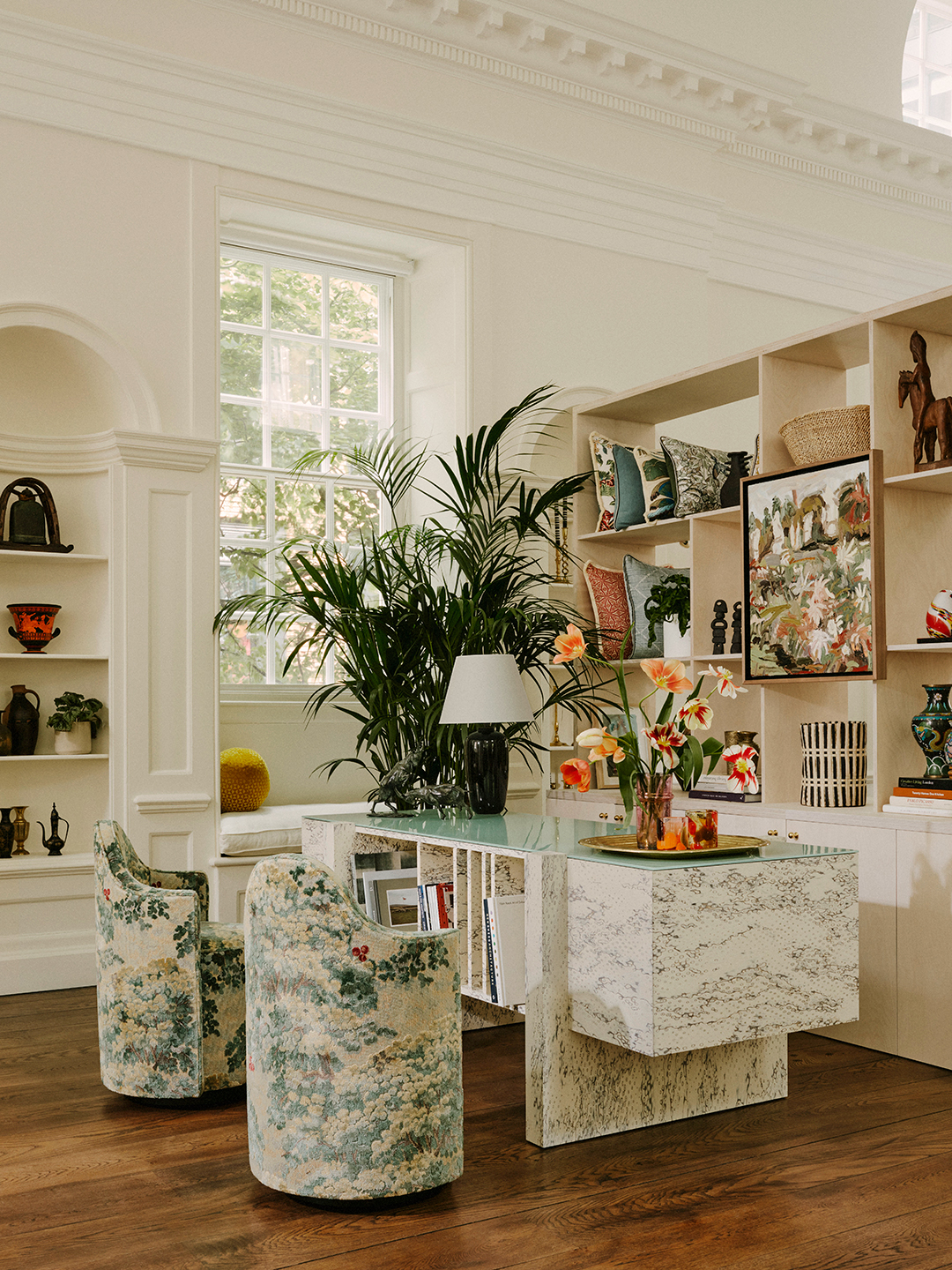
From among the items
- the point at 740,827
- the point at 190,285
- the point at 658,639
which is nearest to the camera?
the point at 740,827

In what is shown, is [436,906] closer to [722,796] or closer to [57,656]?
[722,796]

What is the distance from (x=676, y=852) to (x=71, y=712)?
2934 mm

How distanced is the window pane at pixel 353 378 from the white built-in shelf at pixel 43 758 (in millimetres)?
2295

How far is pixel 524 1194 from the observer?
280 cm

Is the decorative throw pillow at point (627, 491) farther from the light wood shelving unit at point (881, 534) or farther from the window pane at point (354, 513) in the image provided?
the window pane at point (354, 513)

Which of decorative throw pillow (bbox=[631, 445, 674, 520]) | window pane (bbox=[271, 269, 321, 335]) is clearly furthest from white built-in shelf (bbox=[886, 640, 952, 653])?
window pane (bbox=[271, 269, 321, 335])

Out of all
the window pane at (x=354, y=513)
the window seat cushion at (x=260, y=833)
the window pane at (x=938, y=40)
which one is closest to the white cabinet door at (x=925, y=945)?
the window seat cushion at (x=260, y=833)

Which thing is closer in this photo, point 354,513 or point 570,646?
point 570,646

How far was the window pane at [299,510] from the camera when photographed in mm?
6117

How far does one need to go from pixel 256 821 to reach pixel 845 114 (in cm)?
527

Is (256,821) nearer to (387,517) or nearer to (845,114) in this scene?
(387,517)

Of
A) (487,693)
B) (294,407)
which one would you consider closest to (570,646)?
(487,693)

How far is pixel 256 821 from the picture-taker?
5.32m

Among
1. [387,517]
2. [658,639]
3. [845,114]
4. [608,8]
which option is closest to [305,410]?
[387,517]
